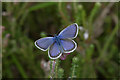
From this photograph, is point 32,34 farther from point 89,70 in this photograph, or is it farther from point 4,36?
point 89,70

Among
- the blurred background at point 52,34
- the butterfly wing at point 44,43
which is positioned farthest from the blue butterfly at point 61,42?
the blurred background at point 52,34

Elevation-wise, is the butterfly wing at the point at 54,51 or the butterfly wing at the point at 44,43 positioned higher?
the butterfly wing at the point at 44,43

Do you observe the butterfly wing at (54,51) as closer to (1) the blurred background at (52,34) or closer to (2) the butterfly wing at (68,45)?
(2) the butterfly wing at (68,45)

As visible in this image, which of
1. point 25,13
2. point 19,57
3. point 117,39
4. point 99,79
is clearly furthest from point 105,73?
point 25,13

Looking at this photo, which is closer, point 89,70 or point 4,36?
point 89,70

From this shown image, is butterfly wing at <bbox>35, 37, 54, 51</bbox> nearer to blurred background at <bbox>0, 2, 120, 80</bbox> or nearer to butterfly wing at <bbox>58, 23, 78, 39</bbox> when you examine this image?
butterfly wing at <bbox>58, 23, 78, 39</bbox>

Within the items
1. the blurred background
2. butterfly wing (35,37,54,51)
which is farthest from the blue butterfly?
the blurred background

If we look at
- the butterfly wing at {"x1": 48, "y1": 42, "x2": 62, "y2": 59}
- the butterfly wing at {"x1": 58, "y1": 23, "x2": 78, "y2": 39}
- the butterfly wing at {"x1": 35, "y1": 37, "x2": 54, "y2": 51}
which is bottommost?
the butterfly wing at {"x1": 48, "y1": 42, "x2": 62, "y2": 59}
